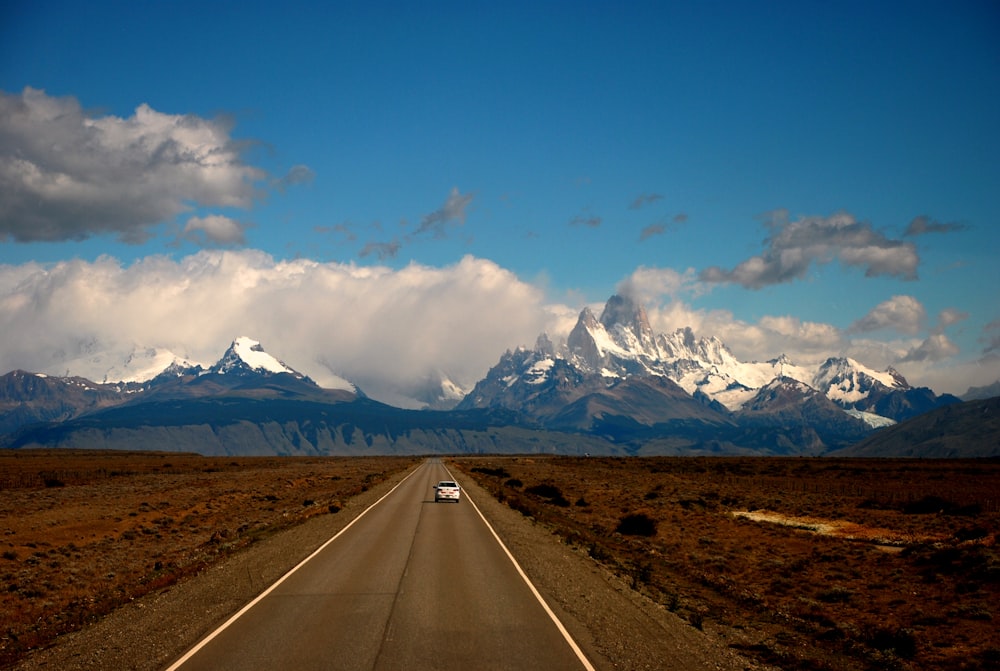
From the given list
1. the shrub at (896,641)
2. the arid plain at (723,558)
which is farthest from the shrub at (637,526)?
the shrub at (896,641)

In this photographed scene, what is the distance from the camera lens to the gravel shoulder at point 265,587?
14.5 meters

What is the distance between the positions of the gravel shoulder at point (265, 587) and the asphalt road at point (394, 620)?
0.59 meters

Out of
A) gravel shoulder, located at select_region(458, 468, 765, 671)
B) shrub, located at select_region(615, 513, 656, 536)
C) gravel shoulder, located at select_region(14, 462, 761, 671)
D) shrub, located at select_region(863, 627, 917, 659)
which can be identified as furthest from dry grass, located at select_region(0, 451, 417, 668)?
shrub, located at select_region(863, 627, 917, 659)

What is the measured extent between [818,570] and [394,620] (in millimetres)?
18894

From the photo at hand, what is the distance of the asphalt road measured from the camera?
45.0 ft

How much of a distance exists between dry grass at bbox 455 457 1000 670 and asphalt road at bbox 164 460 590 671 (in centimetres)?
482

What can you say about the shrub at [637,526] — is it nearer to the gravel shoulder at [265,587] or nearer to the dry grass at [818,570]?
the dry grass at [818,570]

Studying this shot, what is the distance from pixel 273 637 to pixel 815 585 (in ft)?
62.9

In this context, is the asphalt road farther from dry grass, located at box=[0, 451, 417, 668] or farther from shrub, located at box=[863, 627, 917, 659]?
shrub, located at box=[863, 627, 917, 659]

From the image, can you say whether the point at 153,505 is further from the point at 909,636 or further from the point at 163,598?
the point at 909,636

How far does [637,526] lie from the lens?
1640 inches

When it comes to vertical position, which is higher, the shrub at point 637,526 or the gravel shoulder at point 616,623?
the gravel shoulder at point 616,623

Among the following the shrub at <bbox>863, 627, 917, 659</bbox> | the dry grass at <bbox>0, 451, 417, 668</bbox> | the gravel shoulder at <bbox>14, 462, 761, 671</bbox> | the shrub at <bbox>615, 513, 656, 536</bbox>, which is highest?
the gravel shoulder at <bbox>14, 462, 761, 671</bbox>

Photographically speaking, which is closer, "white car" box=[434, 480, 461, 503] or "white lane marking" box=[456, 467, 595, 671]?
"white lane marking" box=[456, 467, 595, 671]
